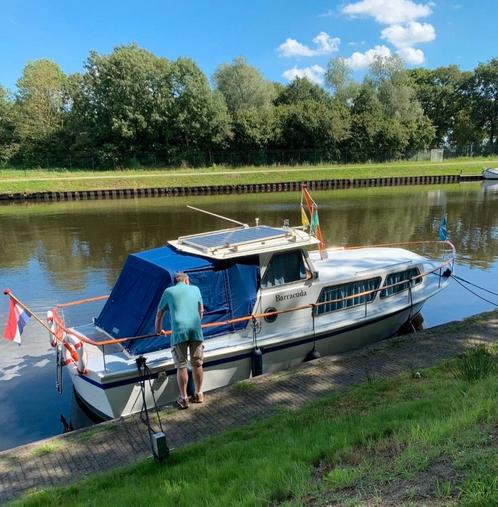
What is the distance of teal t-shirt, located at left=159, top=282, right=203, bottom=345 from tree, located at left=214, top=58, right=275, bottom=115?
226 feet

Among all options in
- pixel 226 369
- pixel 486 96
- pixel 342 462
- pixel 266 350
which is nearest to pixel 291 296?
pixel 266 350

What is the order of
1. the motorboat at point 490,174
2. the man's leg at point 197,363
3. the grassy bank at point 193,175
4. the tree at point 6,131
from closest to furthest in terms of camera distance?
the man's leg at point 197,363 → the grassy bank at point 193,175 → the motorboat at point 490,174 → the tree at point 6,131

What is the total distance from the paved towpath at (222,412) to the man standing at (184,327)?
476 millimetres

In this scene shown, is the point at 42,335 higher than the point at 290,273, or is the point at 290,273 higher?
the point at 290,273

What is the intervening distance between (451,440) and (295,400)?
3.42 meters

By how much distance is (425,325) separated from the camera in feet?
41.8

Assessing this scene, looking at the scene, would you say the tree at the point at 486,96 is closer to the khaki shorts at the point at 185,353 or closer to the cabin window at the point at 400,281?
the cabin window at the point at 400,281

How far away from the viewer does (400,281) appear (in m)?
11.3

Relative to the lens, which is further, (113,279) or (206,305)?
(113,279)

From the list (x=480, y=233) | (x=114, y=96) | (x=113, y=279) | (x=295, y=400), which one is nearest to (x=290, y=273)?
(x=295, y=400)

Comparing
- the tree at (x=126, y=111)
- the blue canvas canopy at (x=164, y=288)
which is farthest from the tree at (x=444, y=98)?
the blue canvas canopy at (x=164, y=288)

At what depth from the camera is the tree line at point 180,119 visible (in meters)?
64.9

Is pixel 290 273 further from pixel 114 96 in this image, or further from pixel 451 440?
pixel 114 96

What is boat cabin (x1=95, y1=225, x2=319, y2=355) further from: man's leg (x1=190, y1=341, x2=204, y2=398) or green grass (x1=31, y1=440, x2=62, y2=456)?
green grass (x1=31, y1=440, x2=62, y2=456)
